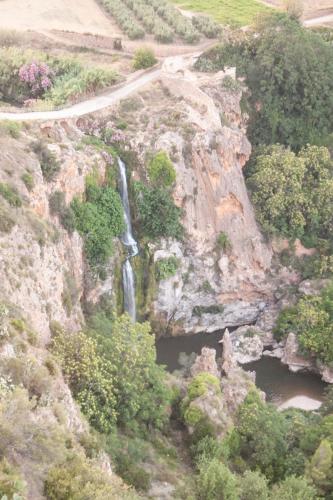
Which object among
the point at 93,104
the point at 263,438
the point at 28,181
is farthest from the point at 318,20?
the point at 263,438

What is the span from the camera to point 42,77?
5622cm

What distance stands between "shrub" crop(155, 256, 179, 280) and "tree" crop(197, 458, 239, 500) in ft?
67.3

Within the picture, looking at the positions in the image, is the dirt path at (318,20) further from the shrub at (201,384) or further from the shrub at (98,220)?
the shrub at (201,384)

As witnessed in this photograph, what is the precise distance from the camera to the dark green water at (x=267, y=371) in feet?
150

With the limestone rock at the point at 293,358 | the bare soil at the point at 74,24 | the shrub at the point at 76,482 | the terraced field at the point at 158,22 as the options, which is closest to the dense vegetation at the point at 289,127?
the terraced field at the point at 158,22

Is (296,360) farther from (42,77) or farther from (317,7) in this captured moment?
(317,7)

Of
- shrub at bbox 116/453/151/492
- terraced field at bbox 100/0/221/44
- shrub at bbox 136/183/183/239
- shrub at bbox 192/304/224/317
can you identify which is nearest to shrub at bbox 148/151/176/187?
shrub at bbox 136/183/183/239

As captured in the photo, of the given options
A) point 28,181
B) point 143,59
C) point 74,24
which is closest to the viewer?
point 28,181

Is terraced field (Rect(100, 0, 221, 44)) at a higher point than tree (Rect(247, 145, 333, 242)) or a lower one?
higher

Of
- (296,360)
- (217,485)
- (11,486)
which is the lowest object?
(296,360)

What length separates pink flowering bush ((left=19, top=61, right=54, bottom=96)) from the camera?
5572cm

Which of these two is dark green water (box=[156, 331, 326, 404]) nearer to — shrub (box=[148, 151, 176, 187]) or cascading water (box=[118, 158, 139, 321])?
cascading water (box=[118, 158, 139, 321])

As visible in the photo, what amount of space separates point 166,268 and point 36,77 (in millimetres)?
23632

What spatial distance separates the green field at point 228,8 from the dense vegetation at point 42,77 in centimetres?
2504
